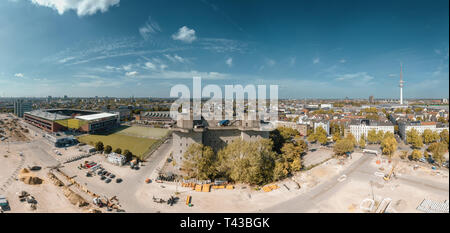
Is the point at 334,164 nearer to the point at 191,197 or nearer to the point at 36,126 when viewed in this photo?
the point at 191,197

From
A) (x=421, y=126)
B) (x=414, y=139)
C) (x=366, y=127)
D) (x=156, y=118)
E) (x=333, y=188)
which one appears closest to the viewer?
(x=333, y=188)

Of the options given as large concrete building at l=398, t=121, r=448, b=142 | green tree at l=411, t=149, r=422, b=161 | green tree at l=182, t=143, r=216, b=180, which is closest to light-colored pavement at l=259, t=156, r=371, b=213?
green tree at l=182, t=143, r=216, b=180

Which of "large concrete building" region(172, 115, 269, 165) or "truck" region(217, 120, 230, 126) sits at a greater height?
"truck" region(217, 120, 230, 126)

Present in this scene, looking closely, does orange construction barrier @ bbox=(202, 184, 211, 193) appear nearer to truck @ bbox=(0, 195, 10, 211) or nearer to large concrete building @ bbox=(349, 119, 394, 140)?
truck @ bbox=(0, 195, 10, 211)

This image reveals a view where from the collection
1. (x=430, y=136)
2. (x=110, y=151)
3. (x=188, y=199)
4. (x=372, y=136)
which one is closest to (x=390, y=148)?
(x=372, y=136)

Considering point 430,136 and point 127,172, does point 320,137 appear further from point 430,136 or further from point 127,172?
point 127,172

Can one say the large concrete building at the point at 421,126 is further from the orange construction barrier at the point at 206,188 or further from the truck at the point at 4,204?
the truck at the point at 4,204

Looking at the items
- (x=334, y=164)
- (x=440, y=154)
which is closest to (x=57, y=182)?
(x=334, y=164)

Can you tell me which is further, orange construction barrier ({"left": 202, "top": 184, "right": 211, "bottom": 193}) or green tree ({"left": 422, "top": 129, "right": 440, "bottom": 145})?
green tree ({"left": 422, "top": 129, "right": 440, "bottom": 145})
